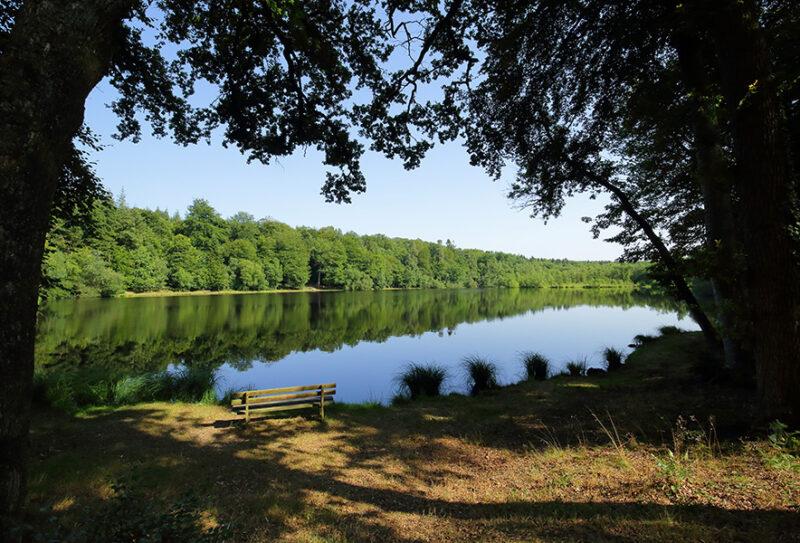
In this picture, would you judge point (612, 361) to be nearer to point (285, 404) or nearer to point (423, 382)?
point (423, 382)

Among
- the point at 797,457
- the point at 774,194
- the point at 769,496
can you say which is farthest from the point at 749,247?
the point at 769,496

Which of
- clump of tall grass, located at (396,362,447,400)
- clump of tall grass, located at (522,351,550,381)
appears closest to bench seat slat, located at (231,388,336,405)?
clump of tall grass, located at (396,362,447,400)

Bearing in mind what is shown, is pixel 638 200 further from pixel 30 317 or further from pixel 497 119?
pixel 30 317

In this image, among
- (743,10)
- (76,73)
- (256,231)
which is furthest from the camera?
(256,231)

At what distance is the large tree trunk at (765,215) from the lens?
3662 millimetres

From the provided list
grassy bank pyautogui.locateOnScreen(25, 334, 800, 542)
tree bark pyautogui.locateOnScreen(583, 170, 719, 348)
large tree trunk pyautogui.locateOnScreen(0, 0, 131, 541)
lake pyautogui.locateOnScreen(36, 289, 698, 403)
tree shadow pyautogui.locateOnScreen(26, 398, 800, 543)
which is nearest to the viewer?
large tree trunk pyautogui.locateOnScreen(0, 0, 131, 541)

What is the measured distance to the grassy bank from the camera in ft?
9.51

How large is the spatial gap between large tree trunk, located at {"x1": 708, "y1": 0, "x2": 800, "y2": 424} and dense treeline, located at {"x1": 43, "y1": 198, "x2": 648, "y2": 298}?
445 inches

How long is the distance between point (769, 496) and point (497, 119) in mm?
7334

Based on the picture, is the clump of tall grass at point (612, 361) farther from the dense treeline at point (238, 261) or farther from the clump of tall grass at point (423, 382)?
the dense treeline at point (238, 261)

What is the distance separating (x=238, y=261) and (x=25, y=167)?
2588 inches

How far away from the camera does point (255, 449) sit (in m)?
5.64

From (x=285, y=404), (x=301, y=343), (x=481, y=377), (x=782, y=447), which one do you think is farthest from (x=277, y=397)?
(x=301, y=343)

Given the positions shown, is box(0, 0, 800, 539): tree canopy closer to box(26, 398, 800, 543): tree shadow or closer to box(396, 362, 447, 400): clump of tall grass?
box(26, 398, 800, 543): tree shadow
